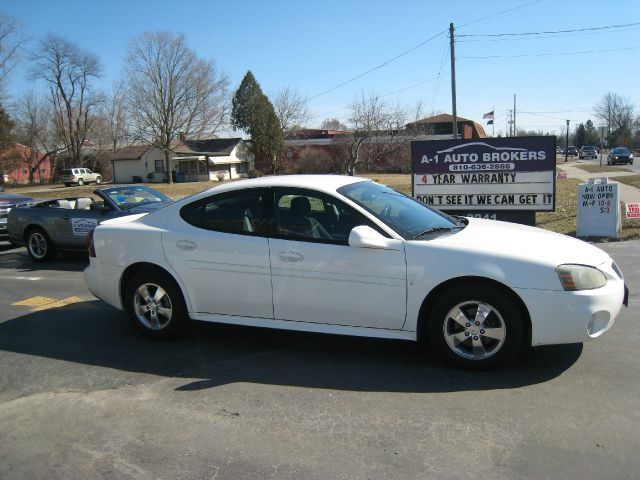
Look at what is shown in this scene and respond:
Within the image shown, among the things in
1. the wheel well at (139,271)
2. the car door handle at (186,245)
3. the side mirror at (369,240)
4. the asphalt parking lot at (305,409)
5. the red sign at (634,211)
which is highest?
the side mirror at (369,240)

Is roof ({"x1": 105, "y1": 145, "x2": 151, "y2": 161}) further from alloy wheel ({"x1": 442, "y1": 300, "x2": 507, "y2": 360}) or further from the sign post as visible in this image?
alloy wheel ({"x1": 442, "y1": 300, "x2": 507, "y2": 360})

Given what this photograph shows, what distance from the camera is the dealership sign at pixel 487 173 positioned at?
925 centimetres

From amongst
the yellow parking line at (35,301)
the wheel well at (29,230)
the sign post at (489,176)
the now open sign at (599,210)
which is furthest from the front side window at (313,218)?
the now open sign at (599,210)

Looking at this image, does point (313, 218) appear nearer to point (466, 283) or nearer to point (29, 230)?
point (466, 283)

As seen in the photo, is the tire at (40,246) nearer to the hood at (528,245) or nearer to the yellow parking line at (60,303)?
the yellow parking line at (60,303)

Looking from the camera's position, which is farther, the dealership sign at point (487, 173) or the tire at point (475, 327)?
the dealership sign at point (487, 173)

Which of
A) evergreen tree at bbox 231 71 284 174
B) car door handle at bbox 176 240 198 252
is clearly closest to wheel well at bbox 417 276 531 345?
car door handle at bbox 176 240 198 252

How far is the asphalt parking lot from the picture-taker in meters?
3.01

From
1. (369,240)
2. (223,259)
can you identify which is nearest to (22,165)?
(223,259)

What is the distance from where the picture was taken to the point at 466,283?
403 centimetres

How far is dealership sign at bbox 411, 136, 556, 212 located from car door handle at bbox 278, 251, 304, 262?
237 inches

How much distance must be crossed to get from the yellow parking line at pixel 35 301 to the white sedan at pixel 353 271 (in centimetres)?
213

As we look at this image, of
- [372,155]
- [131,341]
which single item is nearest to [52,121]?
[372,155]

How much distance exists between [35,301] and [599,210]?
9808 millimetres
